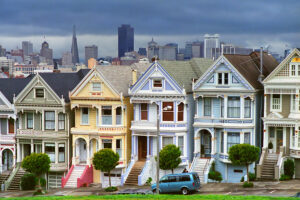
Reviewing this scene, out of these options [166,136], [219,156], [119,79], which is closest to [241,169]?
[219,156]

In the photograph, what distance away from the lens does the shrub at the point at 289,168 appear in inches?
1818

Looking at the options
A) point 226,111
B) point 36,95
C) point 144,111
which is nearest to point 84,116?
point 36,95

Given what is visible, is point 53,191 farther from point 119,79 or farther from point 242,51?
point 242,51

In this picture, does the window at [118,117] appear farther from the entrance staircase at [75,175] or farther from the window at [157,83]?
the entrance staircase at [75,175]

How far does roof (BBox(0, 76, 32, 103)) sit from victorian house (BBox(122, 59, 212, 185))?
Answer: 1173cm

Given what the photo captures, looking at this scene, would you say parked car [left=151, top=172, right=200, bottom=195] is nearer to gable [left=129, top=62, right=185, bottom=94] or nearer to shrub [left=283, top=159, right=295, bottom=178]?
shrub [left=283, top=159, right=295, bottom=178]

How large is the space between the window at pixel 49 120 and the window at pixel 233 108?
608 inches

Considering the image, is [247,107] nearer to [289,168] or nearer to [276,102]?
[276,102]

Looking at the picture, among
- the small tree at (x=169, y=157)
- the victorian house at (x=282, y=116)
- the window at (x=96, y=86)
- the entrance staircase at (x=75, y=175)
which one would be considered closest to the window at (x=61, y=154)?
the entrance staircase at (x=75, y=175)

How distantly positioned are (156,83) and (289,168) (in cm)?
1273

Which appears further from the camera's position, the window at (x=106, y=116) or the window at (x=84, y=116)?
the window at (x=84, y=116)

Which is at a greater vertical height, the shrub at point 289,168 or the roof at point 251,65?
the roof at point 251,65

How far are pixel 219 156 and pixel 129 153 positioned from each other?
26.5 ft

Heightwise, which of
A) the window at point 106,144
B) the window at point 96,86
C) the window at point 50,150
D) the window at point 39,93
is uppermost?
the window at point 96,86
